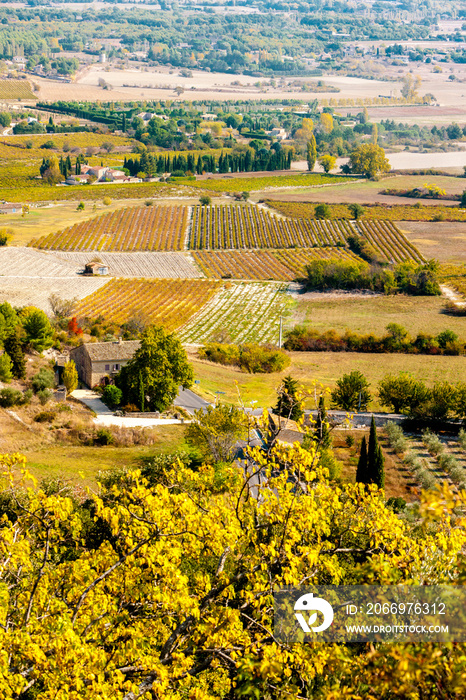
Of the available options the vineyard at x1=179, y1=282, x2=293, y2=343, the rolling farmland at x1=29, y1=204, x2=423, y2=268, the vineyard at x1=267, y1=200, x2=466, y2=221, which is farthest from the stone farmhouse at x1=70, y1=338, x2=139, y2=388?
the vineyard at x1=267, y1=200, x2=466, y2=221

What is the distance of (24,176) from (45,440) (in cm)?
11639

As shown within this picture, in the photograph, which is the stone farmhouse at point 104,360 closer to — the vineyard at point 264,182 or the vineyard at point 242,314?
the vineyard at point 242,314

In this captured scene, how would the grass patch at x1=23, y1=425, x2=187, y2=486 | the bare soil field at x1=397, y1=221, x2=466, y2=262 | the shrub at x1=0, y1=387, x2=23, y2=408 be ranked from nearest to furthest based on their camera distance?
the grass patch at x1=23, y1=425, x2=187, y2=486, the shrub at x1=0, y1=387, x2=23, y2=408, the bare soil field at x1=397, y1=221, x2=466, y2=262

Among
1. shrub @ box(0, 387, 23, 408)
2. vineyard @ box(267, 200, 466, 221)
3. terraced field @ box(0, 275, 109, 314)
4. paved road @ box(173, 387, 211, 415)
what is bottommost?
terraced field @ box(0, 275, 109, 314)

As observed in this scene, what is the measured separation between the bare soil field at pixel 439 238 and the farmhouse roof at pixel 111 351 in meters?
62.8

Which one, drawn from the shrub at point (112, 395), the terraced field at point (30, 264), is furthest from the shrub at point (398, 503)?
the terraced field at point (30, 264)

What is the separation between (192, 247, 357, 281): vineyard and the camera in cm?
9106

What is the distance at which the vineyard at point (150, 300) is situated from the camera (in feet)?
231

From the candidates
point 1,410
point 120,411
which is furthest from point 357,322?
point 1,410

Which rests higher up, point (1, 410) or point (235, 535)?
point (235, 535)

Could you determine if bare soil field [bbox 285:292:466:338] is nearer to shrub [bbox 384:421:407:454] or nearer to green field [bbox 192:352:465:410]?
green field [bbox 192:352:465:410]

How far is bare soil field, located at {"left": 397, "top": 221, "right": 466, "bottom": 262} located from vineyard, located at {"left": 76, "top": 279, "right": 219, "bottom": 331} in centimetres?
3418

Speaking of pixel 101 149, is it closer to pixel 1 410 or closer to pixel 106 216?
pixel 106 216

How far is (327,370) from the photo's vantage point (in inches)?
2184
